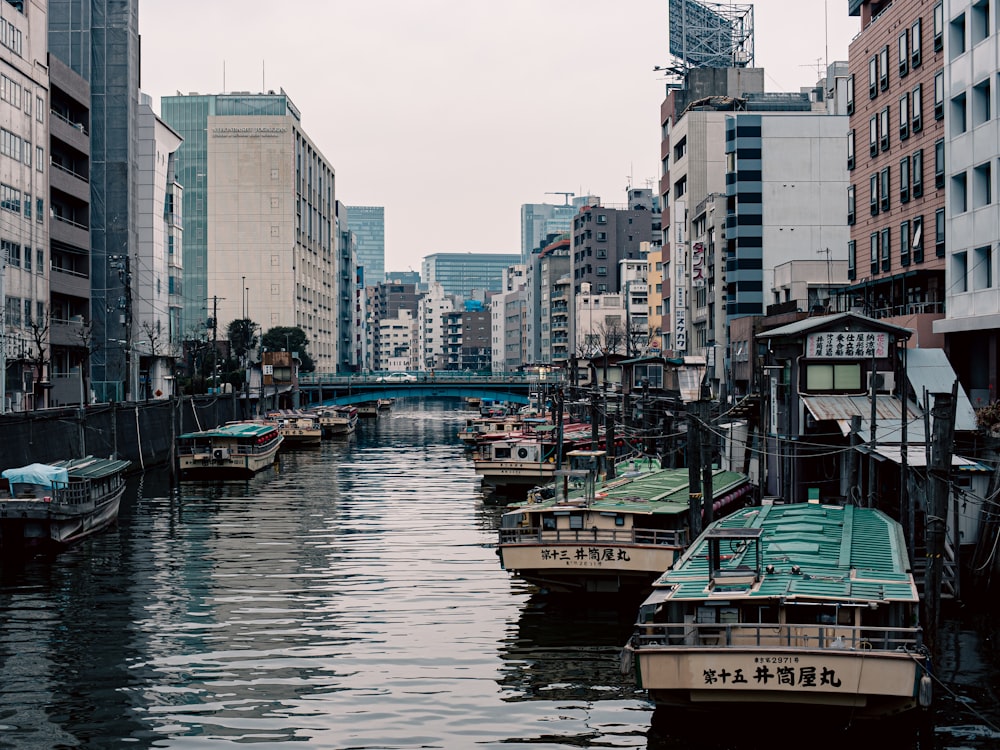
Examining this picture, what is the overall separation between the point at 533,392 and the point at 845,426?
120 m

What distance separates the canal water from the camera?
24.9 m

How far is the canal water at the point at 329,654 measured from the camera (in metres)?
24.9

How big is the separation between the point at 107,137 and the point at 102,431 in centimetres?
4812

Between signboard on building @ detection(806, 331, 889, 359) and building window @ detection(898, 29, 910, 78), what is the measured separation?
24710 millimetres

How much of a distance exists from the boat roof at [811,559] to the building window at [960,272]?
79.9 ft

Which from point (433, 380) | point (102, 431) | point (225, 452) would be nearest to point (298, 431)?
point (225, 452)

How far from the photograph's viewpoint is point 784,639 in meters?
24.1

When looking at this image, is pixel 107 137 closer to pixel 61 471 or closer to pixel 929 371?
pixel 61 471

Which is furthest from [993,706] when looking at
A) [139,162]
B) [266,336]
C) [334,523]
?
[266,336]

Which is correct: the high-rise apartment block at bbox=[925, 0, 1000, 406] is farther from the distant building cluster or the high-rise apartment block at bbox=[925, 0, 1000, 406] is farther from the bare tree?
the bare tree

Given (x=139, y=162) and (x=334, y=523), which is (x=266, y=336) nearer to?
(x=139, y=162)

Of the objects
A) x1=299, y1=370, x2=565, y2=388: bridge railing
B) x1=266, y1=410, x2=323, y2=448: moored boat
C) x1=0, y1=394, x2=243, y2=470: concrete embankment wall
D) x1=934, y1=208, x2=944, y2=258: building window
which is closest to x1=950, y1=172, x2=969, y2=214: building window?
x1=934, y1=208, x2=944, y2=258: building window

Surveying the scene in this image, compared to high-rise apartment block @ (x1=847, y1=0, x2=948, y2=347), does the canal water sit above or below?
below

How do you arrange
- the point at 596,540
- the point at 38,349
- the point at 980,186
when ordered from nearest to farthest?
1. the point at 596,540
2. the point at 980,186
3. the point at 38,349
